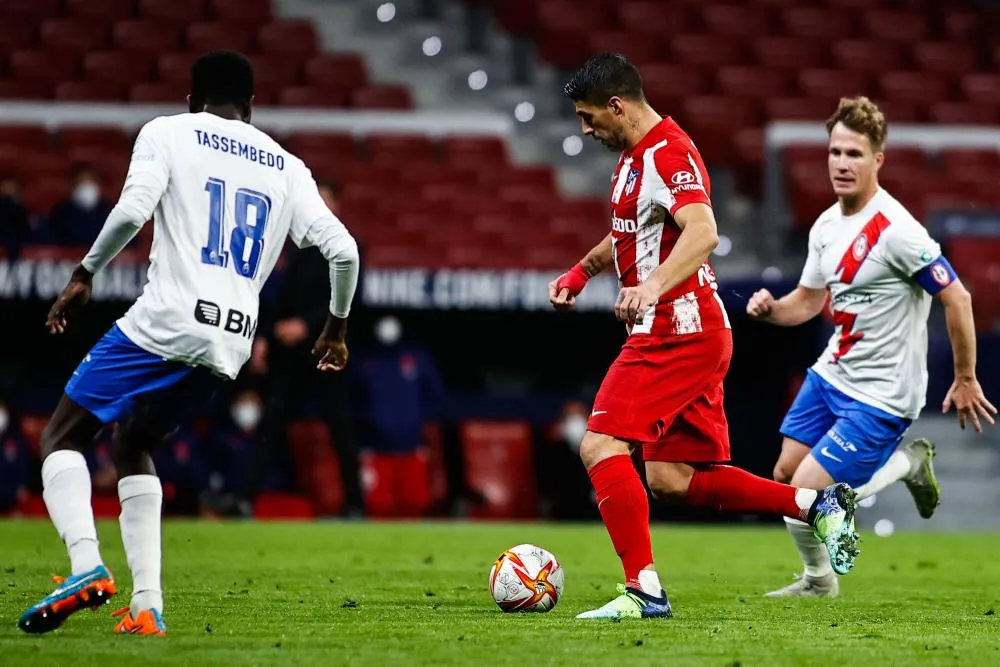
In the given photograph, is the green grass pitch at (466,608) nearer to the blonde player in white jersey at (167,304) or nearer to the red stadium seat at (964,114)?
the blonde player in white jersey at (167,304)

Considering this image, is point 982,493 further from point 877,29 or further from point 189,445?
point 877,29

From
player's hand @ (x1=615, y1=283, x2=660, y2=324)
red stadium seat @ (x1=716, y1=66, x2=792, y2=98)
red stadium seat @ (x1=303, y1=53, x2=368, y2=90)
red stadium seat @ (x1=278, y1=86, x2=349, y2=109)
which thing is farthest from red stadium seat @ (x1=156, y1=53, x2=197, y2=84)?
player's hand @ (x1=615, y1=283, x2=660, y2=324)

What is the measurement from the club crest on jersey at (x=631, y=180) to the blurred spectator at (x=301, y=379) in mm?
6090

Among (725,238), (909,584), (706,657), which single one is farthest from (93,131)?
(706,657)

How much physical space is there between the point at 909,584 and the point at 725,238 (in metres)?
9.55

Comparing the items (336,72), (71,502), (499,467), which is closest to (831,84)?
(336,72)

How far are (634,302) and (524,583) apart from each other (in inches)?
53.6

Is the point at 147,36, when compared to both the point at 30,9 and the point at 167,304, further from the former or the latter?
the point at 167,304

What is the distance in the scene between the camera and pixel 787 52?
63.0 feet

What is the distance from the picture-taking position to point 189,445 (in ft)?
41.6

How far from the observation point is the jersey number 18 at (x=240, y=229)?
501 centimetres

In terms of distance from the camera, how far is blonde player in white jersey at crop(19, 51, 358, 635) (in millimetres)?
4875

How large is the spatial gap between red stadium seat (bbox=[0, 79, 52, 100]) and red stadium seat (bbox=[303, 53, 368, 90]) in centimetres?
305

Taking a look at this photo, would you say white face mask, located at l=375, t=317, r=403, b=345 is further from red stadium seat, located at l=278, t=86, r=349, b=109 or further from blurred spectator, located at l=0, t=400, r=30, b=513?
red stadium seat, located at l=278, t=86, r=349, b=109
